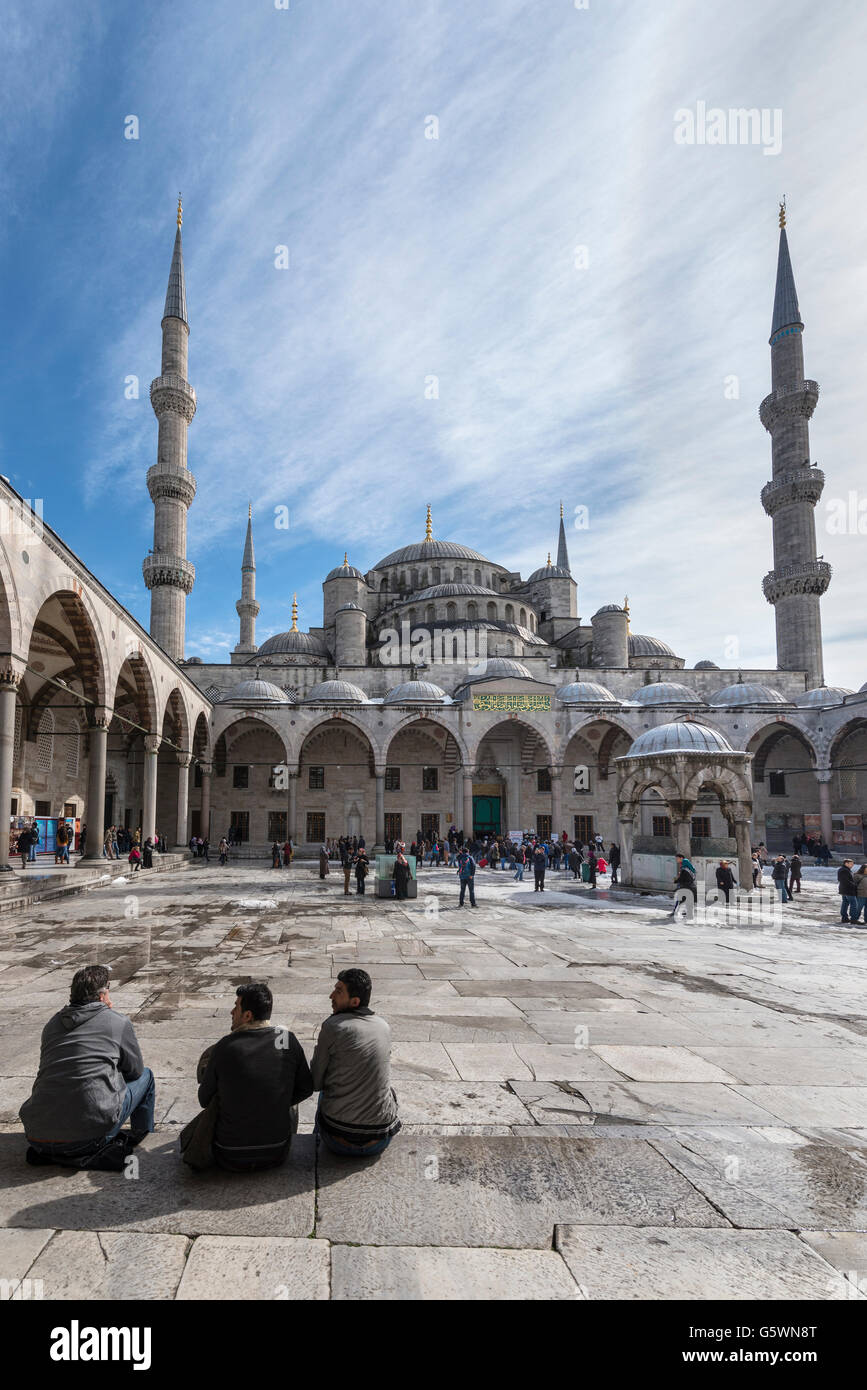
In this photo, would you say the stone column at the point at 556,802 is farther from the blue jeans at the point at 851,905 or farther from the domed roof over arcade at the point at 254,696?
the blue jeans at the point at 851,905

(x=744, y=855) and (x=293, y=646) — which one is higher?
(x=293, y=646)

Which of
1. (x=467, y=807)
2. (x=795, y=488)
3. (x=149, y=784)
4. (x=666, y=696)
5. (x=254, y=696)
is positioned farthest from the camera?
(x=795, y=488)

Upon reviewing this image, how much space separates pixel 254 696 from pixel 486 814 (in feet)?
38.6

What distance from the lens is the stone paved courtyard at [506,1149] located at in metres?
2.59

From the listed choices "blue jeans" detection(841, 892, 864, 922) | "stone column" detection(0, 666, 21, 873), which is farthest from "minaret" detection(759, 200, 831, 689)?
"stone column" detection(0, 666, 21, 873)

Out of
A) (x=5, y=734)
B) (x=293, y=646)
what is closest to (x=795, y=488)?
(x=293, y=646)

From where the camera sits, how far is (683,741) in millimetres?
16828

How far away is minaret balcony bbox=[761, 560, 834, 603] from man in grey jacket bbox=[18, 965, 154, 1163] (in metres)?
37.7

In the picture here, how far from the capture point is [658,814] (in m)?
30.8

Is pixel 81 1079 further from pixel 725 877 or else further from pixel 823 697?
pixel 823 697

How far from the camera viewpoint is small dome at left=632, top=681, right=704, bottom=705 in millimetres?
31203

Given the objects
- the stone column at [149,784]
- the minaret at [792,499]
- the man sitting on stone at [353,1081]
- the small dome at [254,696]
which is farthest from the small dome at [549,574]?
the man sitting on stone at [353,1081]

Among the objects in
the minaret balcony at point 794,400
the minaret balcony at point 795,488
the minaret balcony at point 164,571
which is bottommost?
the minaret balcony at point 164,571

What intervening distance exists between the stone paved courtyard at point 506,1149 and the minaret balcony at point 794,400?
34288 mm
